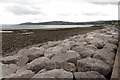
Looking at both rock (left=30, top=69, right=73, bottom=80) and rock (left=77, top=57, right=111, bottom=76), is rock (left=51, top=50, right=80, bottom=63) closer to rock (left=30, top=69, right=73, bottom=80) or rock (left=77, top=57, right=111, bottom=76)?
rock (left=77, top=57, right=111, bottom=76)

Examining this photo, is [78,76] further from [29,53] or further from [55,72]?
Answer: [29,53]

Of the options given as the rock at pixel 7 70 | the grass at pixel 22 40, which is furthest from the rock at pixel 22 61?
the grass at pixel 22 40

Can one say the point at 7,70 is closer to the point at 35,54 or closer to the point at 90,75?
the point at 35,54

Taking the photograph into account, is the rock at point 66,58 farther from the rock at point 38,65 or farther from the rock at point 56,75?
the rock at point 56,75

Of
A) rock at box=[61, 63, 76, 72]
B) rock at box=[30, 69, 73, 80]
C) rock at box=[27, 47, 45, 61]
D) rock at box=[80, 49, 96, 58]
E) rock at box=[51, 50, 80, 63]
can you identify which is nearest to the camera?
rock at box=[30, 69, 73, 80]

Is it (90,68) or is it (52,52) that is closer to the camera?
(90,68)

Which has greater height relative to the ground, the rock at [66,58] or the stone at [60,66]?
the rock at [66,58]

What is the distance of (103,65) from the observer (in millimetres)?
4344

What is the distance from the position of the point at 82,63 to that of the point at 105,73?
0.44 meters

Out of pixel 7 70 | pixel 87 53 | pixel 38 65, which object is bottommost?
pixel 7 70

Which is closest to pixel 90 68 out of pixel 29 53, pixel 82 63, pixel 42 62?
pixel 82 63

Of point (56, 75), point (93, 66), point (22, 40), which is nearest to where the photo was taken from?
point (56, 75)

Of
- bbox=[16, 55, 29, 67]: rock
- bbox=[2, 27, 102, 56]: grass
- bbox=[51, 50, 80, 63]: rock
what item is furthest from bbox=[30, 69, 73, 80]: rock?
bbox=[2, 27, 102, 56]: grass

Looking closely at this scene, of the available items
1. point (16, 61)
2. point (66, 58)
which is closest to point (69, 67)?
point (66, 58)
